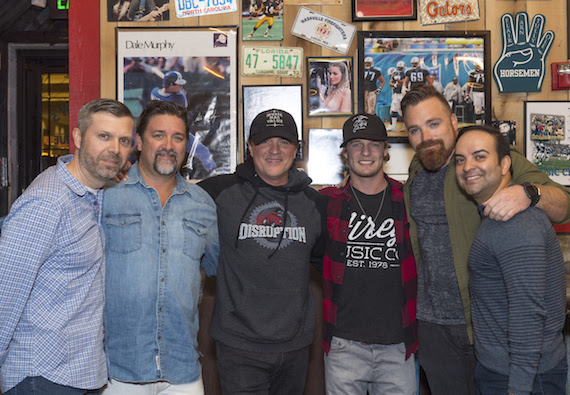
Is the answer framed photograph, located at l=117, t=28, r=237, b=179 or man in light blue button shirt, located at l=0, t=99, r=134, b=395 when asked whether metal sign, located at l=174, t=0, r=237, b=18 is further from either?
man in light blue button shirt, located at l=0, t=99, r=134, b=395

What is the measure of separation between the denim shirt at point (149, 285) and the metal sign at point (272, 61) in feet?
4.24

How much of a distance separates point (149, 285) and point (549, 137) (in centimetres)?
263

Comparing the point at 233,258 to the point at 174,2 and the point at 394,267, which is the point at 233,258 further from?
the point at 174,2

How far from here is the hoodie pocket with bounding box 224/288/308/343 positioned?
6.67 feet

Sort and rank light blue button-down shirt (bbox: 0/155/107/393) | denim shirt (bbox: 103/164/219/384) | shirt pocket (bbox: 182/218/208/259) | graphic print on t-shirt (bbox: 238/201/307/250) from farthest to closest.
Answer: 1. graphic print on t-shirt (bbox: 238/201/307/250)
2. shirt pocket (bbox: 182/218/208/259)
3. denim shirt (bbox: 103/164/219/384)
4. light blue button-down shirt (bbox: 0/155/107/393)

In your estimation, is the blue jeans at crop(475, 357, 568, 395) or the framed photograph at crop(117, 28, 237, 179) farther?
the framed photograph at crop(117, 28, 237, 179)

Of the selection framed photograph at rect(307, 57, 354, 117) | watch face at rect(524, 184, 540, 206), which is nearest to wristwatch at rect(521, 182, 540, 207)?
watch face at rect(524, 184, 540, 206)

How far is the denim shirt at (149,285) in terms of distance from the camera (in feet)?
6.06

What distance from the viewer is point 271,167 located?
2229 mm

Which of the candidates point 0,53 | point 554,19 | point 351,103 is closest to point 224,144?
point 351,103

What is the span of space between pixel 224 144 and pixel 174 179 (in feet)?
3.20

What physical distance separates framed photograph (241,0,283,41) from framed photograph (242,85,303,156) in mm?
309

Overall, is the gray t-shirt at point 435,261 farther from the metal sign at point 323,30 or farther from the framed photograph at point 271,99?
the metal sign at point 323,30

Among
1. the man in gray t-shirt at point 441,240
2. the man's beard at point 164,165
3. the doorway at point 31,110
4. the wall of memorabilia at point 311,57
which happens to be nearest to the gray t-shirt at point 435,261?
the man in gray t-shirt at point 441,240
